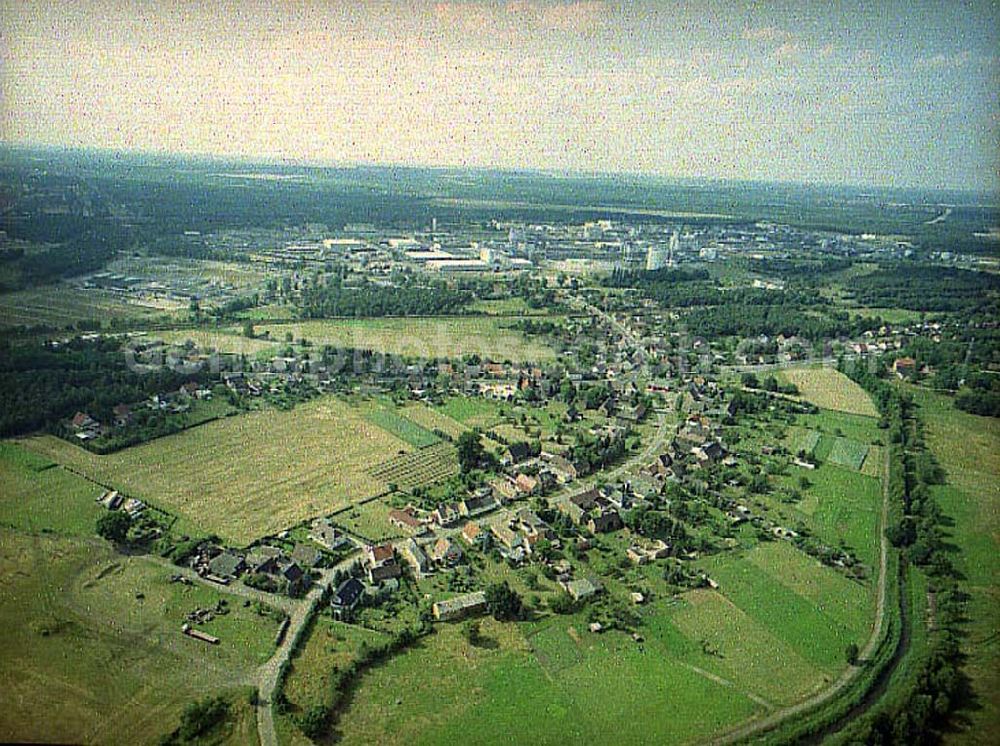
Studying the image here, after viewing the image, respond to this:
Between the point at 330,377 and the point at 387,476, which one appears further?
the point at 330,377

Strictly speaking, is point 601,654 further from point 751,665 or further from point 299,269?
point 299,269

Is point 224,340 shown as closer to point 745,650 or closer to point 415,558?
point 415,558

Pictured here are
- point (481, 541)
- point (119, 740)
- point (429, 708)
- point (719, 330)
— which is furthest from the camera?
point (719, 330)

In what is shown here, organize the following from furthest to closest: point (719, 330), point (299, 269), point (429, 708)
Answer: point (299, 269), point (719, 330), point (429, 708)

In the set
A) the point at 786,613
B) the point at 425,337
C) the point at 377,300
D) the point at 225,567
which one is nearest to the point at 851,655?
the point at 786,613

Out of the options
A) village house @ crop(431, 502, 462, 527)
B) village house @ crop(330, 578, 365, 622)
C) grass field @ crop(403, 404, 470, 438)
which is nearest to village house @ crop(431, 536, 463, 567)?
village house @ crop(431, 502, 462, 527)

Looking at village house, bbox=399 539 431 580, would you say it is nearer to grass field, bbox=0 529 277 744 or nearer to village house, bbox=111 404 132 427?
grass field, bbox=0 529 277 744

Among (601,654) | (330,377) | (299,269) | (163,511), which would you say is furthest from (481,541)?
(299,269)

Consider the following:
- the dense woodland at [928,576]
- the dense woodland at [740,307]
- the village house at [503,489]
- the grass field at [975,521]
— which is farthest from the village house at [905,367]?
the village house at [503,489]
